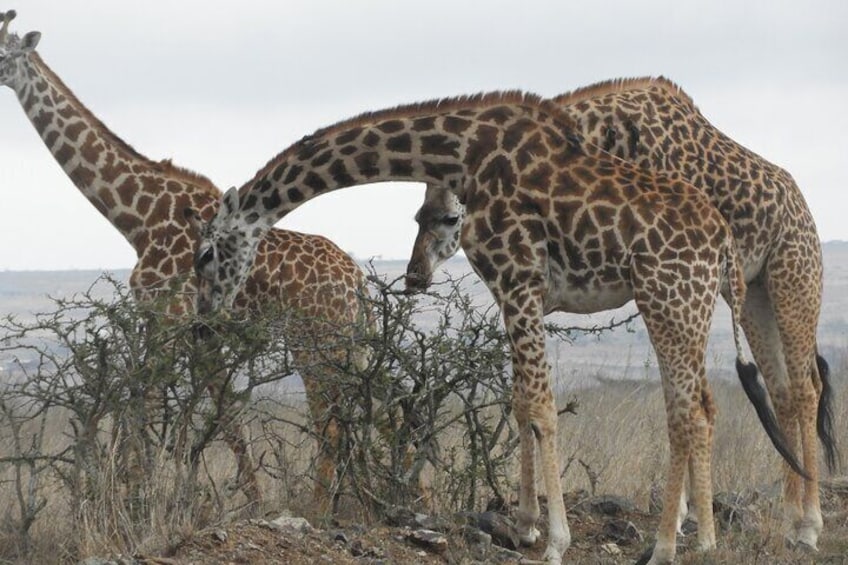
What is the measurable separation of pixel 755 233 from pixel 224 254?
3.33 metres

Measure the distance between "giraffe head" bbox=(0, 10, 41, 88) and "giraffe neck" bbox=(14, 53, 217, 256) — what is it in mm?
A: 72

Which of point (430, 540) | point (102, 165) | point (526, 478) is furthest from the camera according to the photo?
point (102, 165)

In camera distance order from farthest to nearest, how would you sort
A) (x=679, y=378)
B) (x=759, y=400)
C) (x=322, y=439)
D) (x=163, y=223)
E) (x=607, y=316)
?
(x=607, y=316)
(x=163, y=223)
(x=322, y=439)
(x=759, y=400)
(x=679, y=378)

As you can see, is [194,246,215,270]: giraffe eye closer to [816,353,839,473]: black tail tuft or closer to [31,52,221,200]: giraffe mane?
[31,52,221,200]: giraffe mane

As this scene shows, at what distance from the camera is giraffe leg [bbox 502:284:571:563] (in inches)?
299

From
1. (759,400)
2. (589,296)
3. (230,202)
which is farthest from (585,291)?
(230,202)

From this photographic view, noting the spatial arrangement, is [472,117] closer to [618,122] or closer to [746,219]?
[618,122]

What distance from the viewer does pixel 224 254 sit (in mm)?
9172

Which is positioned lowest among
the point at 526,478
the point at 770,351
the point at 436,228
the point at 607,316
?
the point at 526,478

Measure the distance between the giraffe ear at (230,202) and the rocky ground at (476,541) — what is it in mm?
2163

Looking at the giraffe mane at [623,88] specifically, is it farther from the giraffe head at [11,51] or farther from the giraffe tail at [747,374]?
the giraffe head at [11,51]

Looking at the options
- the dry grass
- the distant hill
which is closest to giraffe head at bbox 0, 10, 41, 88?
the dry grass

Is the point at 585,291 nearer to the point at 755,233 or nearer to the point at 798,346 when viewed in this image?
the point at 755,233

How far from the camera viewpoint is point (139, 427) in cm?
794
